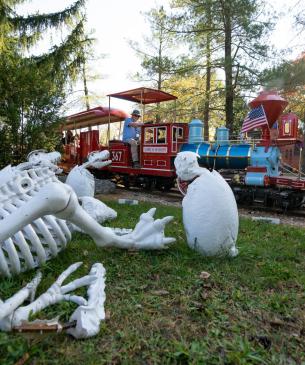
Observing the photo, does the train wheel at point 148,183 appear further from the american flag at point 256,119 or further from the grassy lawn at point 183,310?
the grassy lawn at point 183,310

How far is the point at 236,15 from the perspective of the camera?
1371 cm

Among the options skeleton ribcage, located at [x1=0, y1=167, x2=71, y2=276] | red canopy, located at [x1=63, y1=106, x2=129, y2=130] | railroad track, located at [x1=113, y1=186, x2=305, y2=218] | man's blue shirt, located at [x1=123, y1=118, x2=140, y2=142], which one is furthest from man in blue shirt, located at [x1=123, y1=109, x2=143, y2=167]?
skeleton ribcage, located at [x1=0, y1=167, x2=71, y2=276]

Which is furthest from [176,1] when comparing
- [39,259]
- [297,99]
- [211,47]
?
[39,259]

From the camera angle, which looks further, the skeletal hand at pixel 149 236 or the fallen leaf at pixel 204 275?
the skeletal hand at pixel 149 236

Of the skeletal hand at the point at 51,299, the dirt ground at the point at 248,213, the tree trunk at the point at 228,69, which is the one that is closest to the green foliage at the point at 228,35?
the tree trunk at the point at 228,69

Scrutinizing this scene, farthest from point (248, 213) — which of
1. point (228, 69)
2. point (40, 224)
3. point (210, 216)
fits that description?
point (228, 69)

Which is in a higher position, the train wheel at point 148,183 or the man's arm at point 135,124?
the man's arm at point 135,124

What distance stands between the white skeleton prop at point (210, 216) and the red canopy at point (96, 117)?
9611mm

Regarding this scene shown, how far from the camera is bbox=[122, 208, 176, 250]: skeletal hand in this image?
146 inches

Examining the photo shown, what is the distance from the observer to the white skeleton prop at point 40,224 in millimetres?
2555

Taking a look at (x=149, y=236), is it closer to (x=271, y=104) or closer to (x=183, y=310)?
(x=183, y=310)

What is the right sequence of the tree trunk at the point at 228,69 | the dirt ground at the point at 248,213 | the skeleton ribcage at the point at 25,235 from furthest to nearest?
the tree trunk at the point at 228,69
the dirt ground at the point at 248,213
the skeleton ribcage at the point at 25,235

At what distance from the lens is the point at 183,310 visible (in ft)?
8.83

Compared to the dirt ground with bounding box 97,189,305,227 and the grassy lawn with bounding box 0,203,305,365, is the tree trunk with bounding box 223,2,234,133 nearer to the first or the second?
the dirt ground with bounding box 97,189,305,227
